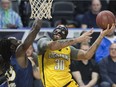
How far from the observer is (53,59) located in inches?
292

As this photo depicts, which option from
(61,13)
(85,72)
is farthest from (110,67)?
(61,13)

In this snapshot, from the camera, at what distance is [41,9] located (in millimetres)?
6742

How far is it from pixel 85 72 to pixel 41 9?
2611mm

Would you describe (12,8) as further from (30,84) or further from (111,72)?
(30,84)

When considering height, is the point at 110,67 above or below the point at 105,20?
below

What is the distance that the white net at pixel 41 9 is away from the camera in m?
6.61

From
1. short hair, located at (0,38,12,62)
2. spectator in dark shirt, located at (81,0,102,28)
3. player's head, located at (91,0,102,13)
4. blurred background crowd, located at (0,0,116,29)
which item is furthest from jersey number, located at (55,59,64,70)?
player's head, located at (91,0,102,13)

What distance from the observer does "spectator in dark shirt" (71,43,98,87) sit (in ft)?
29.4

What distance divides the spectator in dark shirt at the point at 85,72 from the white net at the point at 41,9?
7.92 feet

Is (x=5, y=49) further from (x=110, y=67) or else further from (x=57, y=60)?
(x=110, y=67)

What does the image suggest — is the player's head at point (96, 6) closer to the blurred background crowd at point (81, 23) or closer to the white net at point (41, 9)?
the blurred background crowd at point (81, 23)

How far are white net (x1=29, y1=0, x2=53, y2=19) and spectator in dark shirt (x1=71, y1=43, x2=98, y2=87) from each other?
241 centimetres

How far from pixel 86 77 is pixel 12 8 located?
2.84 meters

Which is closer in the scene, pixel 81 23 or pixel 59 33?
pixel 59 33
